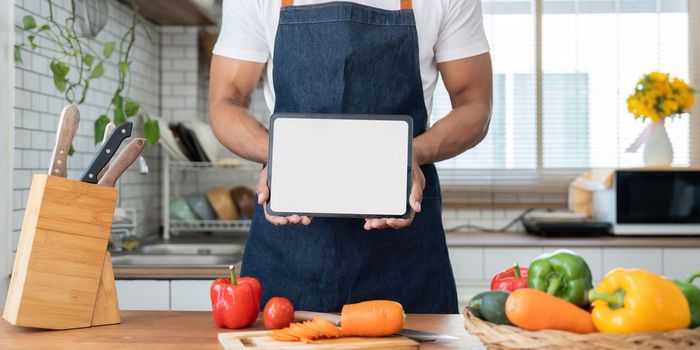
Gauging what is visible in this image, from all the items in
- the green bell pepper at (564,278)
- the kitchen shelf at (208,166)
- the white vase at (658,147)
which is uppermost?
the white vase at (658,147)

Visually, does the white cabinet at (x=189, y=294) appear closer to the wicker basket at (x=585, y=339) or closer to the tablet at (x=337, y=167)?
the tablet at (x=337, y=167)

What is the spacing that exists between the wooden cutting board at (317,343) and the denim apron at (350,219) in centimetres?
46

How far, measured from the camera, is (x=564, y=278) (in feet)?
3.74

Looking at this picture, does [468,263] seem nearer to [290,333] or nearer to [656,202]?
[656,202]

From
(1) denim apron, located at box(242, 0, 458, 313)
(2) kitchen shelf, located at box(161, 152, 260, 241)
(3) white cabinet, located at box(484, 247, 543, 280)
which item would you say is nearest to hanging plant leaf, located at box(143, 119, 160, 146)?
(2) kitchen shelf, located at box(161, 152, 260, 241)

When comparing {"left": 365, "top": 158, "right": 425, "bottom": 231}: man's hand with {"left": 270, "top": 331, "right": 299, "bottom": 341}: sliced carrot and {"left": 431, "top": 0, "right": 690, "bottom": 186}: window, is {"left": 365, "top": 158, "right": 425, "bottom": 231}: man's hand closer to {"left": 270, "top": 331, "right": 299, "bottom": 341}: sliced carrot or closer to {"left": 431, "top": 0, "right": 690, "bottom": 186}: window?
{"left": 270, "top": 331, "right": 299, "bottom": 341}: sliced carrot

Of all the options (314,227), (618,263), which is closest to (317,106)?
(314,227)

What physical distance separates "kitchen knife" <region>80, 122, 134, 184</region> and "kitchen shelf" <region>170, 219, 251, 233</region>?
6.72 feet

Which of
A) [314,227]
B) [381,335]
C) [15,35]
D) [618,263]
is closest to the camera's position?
[381,335]

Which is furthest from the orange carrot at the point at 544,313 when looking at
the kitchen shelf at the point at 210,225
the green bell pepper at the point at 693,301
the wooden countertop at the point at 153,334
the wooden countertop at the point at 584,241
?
the kitchen shelf at the point at 210,225

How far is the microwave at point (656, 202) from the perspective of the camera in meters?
3.55

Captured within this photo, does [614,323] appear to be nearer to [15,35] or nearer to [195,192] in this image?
[15,35]

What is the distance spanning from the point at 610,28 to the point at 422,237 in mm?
2648

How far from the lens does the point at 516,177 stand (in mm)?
4145
